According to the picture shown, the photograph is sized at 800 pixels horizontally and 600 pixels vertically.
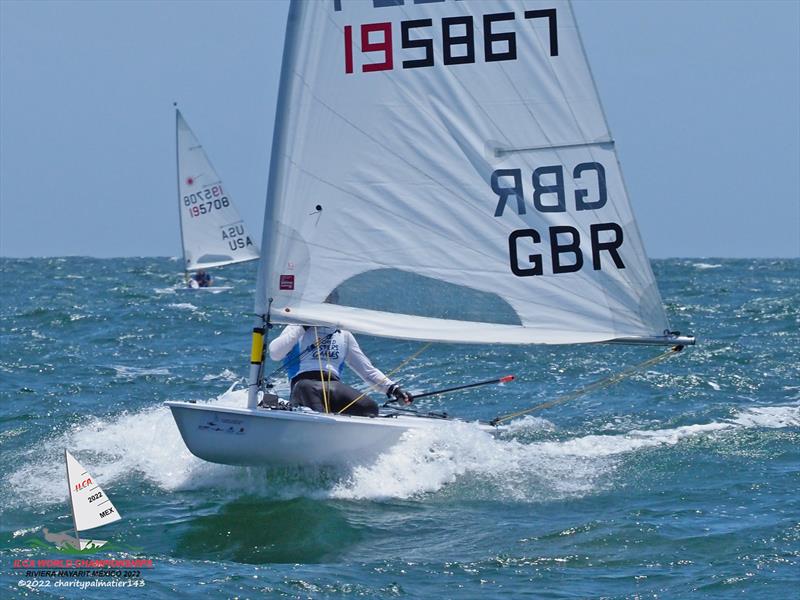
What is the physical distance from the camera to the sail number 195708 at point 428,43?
9062 millimetres

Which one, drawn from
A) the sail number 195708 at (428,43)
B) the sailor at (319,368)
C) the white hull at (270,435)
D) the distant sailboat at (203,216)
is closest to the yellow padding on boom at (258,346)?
the white hull at (270,435)

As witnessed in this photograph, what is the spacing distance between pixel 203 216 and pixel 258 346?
82.5 ft

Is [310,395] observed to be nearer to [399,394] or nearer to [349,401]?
[349,401]

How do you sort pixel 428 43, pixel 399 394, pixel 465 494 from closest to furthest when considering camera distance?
pixel 428 43, pixel 465 494, pixel 399 394

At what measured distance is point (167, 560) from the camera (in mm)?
7770

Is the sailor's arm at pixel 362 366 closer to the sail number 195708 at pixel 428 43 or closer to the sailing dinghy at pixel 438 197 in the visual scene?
the sailing dinghy at pixel 438 197

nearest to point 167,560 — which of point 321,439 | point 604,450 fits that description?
point 321,439

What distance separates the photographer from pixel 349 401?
9.96 meters

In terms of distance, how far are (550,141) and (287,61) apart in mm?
1933

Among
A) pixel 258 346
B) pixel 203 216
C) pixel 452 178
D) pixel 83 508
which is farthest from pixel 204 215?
pixel 83 508

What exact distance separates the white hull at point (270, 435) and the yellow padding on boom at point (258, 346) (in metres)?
0.37

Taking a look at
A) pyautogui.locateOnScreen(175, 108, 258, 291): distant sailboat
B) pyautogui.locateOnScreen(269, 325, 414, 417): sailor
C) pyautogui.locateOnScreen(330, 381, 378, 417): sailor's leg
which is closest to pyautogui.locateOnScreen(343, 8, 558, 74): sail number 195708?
pyautogui.locateOnScreen(269, 325, 414, 417): sailor

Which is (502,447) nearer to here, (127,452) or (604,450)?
(604,450)

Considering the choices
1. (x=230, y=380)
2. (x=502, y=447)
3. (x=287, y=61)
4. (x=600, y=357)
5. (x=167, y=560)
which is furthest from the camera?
(x=600, y=357)
